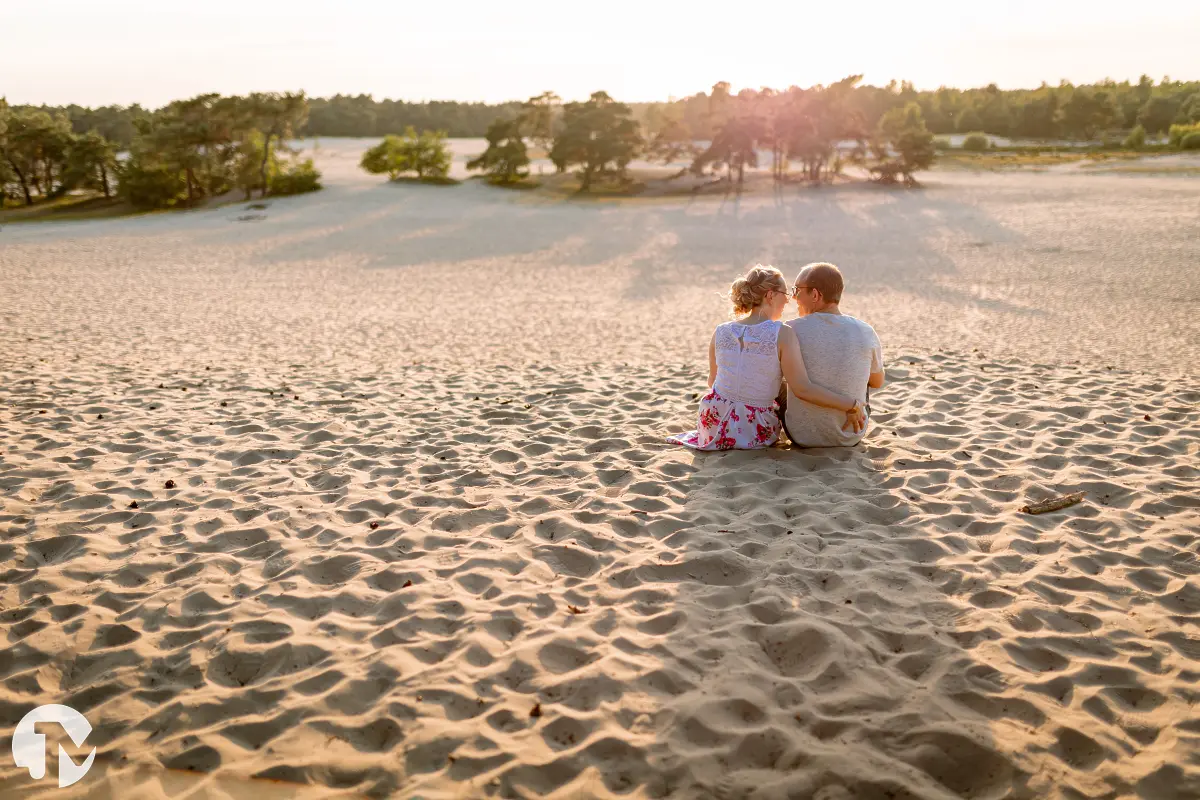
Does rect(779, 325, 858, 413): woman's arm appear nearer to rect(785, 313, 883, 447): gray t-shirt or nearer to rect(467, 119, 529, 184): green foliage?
rect(785, 313, 883, 447): gray t-shirt

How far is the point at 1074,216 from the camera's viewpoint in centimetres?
2505

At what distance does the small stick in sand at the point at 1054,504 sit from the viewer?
5113 millimetres

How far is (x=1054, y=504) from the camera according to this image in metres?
5.15

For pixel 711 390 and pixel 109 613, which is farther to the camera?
pixel 711 390

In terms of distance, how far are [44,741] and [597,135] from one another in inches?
1597

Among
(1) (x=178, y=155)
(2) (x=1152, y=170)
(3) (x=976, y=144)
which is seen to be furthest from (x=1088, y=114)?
(1) (x=178, y=155)

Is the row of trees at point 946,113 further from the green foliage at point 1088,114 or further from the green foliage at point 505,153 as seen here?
the green foliage at point 505,153

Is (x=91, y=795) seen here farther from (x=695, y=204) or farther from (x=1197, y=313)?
(x=695, y=204)

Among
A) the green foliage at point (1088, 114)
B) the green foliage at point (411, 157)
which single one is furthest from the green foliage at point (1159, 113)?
the green foliage at point (411, 157)

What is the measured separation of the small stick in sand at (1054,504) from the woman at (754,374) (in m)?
1.35

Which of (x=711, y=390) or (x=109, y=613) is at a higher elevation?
(x=711, y=390)

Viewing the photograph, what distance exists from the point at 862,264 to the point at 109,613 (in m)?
18.0

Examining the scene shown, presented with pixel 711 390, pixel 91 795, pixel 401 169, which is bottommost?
pixel 91 795

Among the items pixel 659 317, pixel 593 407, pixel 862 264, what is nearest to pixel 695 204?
pixel 862 264
